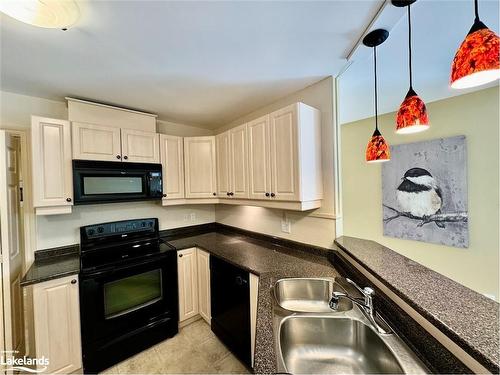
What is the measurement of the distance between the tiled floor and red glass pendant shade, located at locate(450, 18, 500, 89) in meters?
2.34

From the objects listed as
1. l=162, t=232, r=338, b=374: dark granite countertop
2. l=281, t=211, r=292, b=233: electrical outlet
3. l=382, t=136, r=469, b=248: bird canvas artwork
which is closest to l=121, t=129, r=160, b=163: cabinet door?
l=162, t=232, r=338, b=374: dark granite countertop

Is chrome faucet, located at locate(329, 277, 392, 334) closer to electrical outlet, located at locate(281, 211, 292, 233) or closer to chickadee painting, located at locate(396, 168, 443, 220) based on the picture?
electrical outlet, located at locate(281, 211, 292, 233)

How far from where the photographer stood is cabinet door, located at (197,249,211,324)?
7.18 feet

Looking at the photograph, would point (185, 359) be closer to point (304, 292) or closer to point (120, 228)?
point (304, 292)

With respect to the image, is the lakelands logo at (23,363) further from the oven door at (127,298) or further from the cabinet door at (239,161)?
the cabinet door at (239,161)

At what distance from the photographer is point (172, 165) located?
248 centimetres

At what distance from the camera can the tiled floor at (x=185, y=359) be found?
1.74 metres

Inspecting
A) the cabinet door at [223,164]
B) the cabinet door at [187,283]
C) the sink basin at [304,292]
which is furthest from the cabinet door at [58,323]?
the sink basin at [304,292]

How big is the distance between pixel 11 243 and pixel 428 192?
4142 millimetres

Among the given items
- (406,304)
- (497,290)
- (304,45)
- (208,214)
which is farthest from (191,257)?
(497,290)

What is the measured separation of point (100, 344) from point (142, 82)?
7.34 feet

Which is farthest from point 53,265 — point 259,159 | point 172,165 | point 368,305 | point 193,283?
point 368,305

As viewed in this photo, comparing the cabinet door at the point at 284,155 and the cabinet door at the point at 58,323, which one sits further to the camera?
the cabinet door at the point at 284,155

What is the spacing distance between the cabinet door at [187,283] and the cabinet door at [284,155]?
1.23 meters
